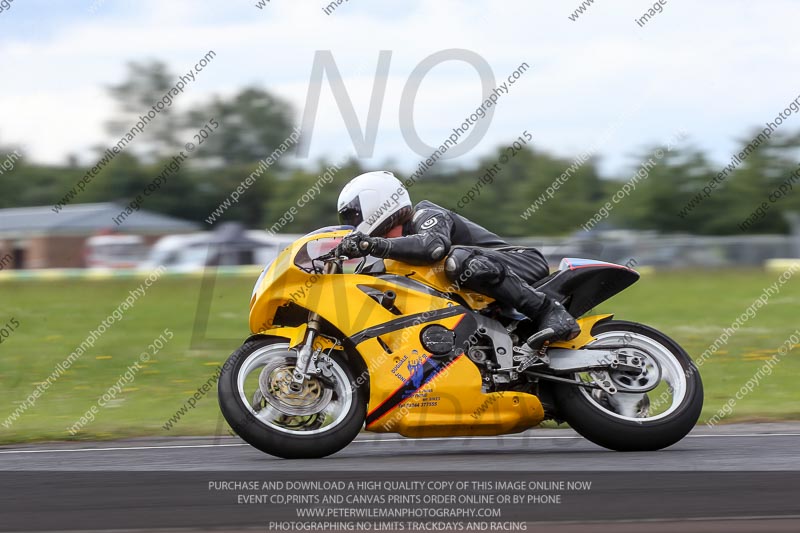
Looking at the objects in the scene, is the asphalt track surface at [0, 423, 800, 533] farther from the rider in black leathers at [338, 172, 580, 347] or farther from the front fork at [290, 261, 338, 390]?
the rider in black leathers at [338, 172, 580, 347]

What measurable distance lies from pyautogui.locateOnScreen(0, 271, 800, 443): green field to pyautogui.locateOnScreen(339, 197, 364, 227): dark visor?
2.52 meters

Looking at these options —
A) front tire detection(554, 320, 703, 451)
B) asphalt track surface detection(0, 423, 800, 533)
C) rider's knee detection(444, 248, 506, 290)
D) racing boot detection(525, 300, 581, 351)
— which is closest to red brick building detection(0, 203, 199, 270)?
asphalt track surface detection(0, 423, 800, 533)

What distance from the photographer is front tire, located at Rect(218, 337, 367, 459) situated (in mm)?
6094

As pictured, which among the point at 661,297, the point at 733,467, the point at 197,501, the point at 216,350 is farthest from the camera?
the point at 661,297

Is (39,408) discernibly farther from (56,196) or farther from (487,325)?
(56,196)

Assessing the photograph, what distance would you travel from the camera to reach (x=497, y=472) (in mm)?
5434

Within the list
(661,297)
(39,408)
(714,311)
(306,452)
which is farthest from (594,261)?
(661,297)

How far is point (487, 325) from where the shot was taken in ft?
21.7

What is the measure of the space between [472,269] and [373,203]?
2.39 ft

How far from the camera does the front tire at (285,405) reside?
609 centimetres

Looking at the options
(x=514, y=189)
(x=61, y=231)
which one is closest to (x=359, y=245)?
(x=61, y=231)

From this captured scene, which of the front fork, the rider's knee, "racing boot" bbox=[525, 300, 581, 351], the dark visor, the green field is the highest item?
the dark visor

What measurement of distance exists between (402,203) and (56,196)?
5407 centimetres

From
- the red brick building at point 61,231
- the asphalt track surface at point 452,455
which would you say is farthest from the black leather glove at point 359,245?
the red brick building at point 61,231
